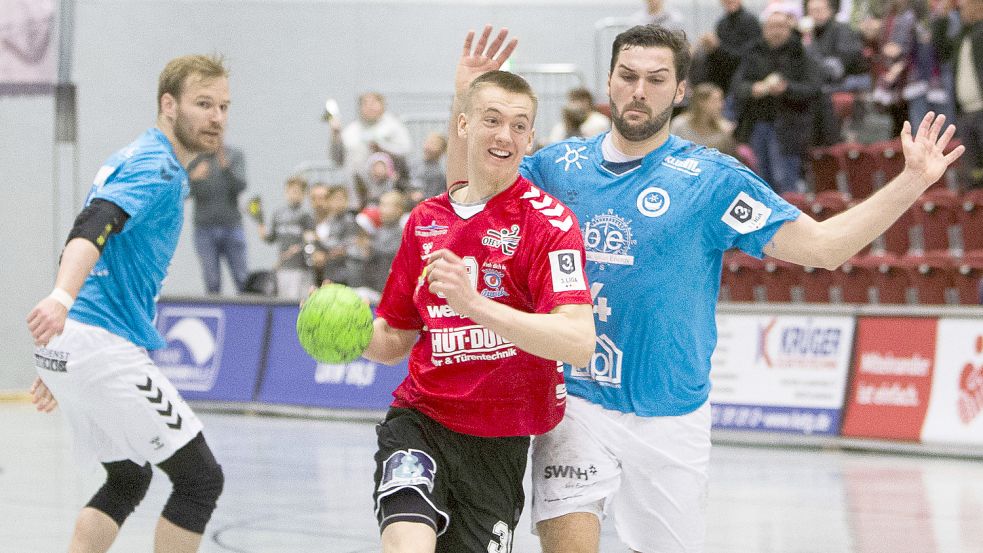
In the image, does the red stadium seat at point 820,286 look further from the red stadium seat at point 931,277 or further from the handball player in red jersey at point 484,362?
the handball player in red jersey at point 484,362

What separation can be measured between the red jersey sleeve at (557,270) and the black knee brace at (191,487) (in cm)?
197

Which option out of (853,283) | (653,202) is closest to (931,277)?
(853,283)

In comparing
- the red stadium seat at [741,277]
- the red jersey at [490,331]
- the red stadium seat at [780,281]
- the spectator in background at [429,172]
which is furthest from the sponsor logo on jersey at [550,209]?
the spectator in background at [429,172]

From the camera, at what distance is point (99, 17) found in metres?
19.7

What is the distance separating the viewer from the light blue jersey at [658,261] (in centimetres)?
455

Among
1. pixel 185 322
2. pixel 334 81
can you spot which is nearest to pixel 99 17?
pixel 334 81

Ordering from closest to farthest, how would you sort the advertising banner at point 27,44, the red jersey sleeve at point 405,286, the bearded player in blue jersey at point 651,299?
the red jersey sleeve at point 405,286, the bearded player in blue jersey at point 651,299, the advertising banner at point 27,44

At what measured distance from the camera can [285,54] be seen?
68.1 feet

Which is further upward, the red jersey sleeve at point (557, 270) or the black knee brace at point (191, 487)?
the red jersey sleeve at point (557, 270)

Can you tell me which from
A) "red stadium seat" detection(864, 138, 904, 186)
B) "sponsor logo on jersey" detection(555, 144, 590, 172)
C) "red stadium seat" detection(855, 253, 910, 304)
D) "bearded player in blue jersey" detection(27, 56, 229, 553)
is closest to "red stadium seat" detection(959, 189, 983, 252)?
"red stadium seat" detection(855, 253, 910, 304)

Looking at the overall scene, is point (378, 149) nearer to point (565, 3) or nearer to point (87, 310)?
point (565, 3)

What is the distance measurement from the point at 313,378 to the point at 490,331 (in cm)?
1024

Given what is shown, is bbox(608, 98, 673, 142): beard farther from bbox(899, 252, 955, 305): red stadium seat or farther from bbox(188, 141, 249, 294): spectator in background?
bbox(188, 141, 249, 294): spectator in background

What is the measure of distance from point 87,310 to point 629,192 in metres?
2.31
